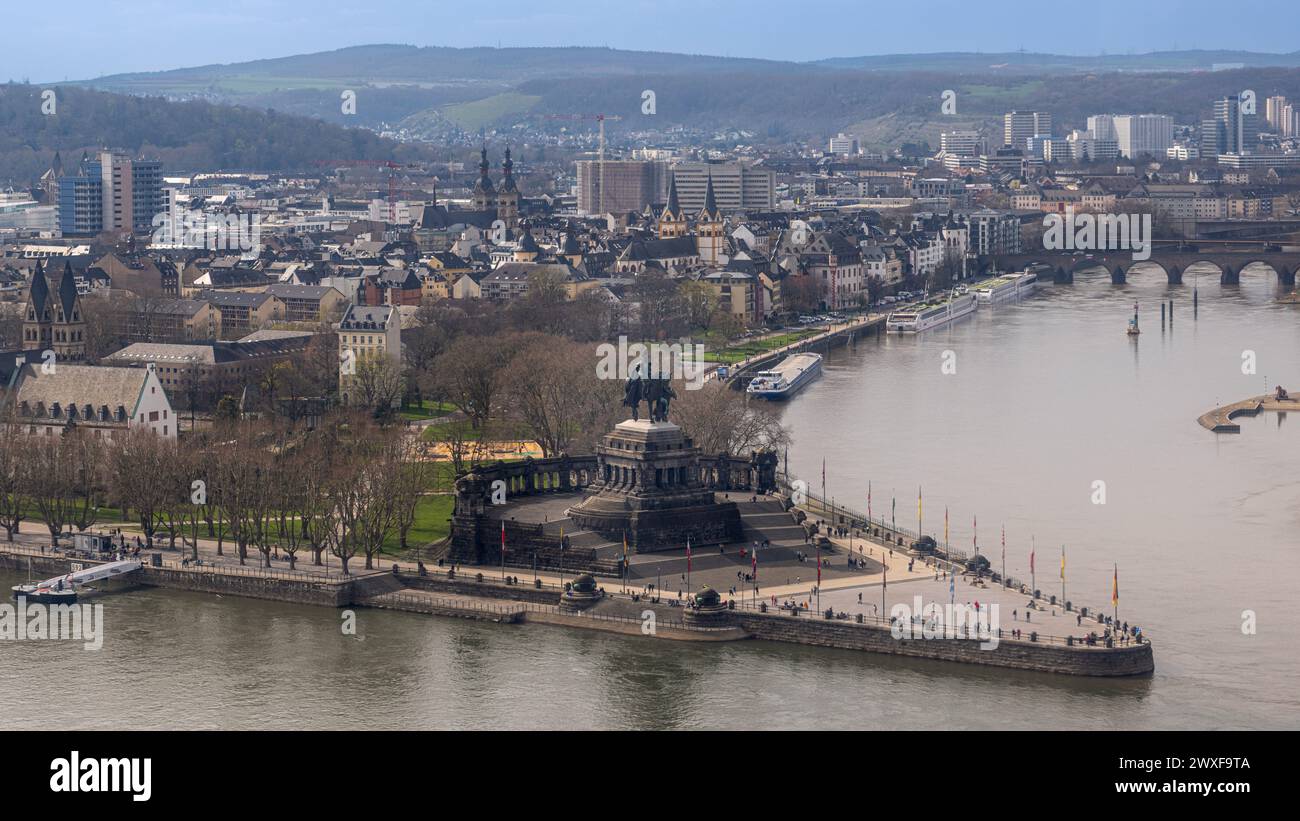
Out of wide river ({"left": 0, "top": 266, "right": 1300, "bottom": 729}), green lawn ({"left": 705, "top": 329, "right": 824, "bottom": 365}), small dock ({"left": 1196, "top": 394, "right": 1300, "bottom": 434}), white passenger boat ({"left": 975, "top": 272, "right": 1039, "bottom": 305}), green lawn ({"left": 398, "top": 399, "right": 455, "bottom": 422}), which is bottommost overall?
wide river ({"left": 0, "top": 266, "right": 1300, "bottom": 729})

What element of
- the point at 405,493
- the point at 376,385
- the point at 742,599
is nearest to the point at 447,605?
the point at 405,493

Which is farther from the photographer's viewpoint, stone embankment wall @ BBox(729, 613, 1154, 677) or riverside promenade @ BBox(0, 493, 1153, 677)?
riverside promenade @ BBox(0, 493, 1153, 677)

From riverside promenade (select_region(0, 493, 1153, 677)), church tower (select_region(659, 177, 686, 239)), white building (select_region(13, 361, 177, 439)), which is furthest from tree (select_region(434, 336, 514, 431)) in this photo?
church tower (select_region(659, 177, 686, 239))

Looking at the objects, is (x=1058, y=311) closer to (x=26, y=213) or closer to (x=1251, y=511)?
(x=1251, y=511)

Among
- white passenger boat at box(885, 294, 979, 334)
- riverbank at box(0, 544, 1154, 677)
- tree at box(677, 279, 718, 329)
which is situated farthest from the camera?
white passenger boat at box(885, 294, 979, 334)

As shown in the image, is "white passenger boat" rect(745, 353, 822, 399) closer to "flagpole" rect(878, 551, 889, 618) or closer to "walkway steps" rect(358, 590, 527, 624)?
"flagpole" rect(878, 551, 889, 618)

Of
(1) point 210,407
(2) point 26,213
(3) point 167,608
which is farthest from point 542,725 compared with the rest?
(2) point 26,213

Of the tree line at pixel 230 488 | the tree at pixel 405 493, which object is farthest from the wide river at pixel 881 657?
the tree at pixel 405 493
